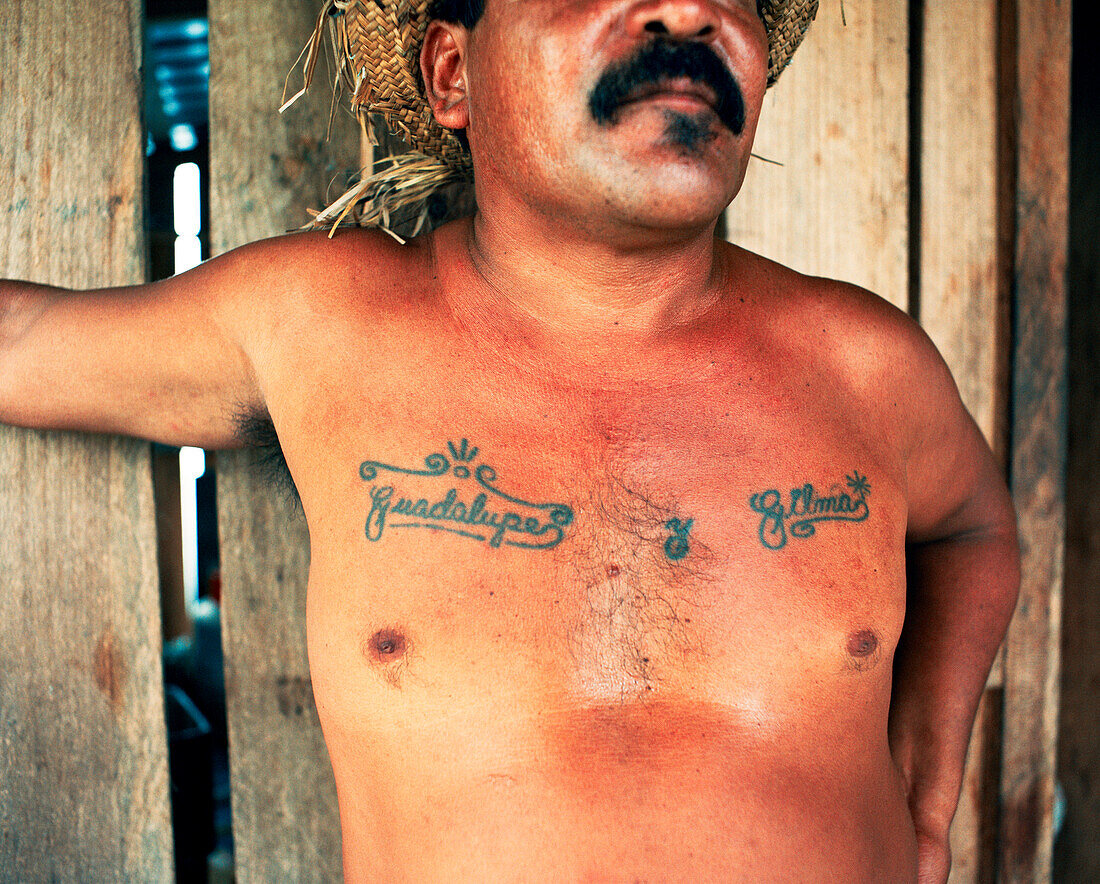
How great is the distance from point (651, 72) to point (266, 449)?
93 centimetres

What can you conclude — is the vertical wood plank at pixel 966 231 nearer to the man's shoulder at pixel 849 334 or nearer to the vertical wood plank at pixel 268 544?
the man's shoulder at pixel 849 334

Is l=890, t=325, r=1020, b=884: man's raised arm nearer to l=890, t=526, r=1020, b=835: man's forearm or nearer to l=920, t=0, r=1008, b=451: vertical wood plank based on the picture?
l=890, t=526, r=1020, b=835: man's forearm

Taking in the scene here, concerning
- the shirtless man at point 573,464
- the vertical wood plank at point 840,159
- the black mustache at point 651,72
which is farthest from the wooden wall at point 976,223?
the black mustache at point 651,72

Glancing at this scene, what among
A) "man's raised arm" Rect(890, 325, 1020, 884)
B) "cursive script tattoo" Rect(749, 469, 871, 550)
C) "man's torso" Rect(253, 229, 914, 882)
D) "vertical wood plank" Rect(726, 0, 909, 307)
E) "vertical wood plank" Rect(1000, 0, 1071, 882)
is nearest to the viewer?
"man's torso" Rect(253, 229, 914, 882)

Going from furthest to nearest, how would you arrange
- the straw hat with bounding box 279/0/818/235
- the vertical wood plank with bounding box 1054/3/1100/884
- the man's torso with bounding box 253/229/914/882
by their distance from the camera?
the vertical wood plank with bounding box 1054/3/1100/884 → the straw hat with bounding box 279/0/818/235 → the man's torso with bounding box 253/229/914/882

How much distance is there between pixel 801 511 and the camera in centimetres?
123

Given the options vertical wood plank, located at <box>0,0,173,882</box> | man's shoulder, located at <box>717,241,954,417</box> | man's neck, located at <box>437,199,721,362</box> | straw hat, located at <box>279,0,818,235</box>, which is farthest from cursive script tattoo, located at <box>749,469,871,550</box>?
vertical wood plank, located at <box>0,0,173,882</box>

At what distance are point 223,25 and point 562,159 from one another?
86cm

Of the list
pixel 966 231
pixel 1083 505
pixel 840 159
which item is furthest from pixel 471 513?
pixel 1083 505

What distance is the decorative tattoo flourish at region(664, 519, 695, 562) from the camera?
1194 mm

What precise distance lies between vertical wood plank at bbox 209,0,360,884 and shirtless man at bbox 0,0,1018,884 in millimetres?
256

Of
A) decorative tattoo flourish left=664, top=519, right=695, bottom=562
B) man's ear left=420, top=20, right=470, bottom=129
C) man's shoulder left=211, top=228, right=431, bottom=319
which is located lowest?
decorative tattoo flourish left=664, top=519, right=695, bottom=562

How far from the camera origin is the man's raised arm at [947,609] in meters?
1.48

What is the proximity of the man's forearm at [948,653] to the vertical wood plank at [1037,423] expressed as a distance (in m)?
0.41
